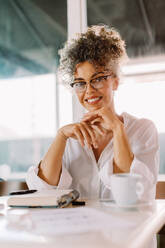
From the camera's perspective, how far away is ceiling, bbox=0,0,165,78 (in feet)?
7.27

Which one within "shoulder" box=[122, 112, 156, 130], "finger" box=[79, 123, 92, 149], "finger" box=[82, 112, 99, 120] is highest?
"finger" box=[82, 112, 99, 120]

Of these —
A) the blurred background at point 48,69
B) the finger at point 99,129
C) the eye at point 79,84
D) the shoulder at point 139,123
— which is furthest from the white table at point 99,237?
the blurred background at point 48,69

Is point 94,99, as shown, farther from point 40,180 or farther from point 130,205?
point 130,205

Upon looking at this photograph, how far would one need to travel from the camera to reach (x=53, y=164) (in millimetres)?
1229

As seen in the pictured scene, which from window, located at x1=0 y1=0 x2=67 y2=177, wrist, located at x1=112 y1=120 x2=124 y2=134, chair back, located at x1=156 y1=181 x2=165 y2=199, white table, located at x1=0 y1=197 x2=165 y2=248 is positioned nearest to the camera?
white table, located at x1=0 y1=197 x2=165 y2=248

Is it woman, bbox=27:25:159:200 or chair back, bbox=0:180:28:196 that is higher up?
woman, bbox=27:25:159:200

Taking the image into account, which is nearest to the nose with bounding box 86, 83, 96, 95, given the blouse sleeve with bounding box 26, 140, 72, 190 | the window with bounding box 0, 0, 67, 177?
the blouse sleeve with bounding box 26, 140, 72, 190

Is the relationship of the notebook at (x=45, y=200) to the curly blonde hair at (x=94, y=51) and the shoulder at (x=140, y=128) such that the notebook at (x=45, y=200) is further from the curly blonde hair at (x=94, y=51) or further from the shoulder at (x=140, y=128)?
the curly blonde hair at (x=94, y=51)

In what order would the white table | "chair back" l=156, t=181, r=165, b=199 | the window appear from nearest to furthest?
the white table → "chair back" l=156, t=181, r=165, b=199 → the window

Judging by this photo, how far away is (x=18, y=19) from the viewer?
8.71 ft

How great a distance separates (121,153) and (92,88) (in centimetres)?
41

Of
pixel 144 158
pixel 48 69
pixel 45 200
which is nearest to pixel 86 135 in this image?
pixel 144 158

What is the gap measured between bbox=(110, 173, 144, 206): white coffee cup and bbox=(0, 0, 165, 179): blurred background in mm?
1277

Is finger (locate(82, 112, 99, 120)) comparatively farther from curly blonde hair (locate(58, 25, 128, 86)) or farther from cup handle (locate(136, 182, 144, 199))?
cup handle (locate(136, 182, 144, 199))
